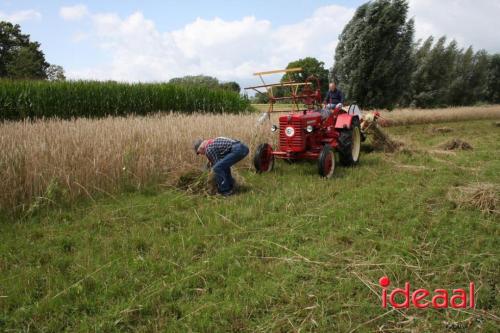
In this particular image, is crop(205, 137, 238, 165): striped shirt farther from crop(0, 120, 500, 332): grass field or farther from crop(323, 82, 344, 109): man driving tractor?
crop(323, 82, 344, 109): man driving tractor

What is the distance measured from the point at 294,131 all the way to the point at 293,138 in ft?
0.49

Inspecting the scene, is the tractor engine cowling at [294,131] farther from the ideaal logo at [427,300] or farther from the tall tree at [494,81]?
the tall tree at [494,81]

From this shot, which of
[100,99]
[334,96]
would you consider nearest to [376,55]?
[334,96]

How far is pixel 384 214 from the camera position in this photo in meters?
5.11

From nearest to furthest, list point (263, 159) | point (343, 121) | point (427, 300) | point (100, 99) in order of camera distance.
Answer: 1. point (427, 300)
2. point (263, 159)
3. point (343, 121)
4. point (100, 99)

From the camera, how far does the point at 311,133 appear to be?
25.5ft

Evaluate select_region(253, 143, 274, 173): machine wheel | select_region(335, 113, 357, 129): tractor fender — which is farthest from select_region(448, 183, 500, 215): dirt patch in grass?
select_region(253, 143, 274, 173): machine wheel

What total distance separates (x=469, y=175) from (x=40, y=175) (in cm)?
750

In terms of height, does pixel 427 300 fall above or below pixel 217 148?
below

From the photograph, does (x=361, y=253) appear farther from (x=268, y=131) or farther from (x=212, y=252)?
(x=268, y=131)

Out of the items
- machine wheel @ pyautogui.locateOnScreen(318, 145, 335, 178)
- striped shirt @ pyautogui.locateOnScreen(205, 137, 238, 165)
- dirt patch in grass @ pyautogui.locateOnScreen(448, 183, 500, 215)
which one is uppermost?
striped shirt @ pyautogui.locateOnScreen(205, 137, 238, 165)

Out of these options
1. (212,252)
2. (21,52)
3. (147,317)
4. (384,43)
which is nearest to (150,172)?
(212,252)

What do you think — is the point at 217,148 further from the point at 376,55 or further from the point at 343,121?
the point at 376,55

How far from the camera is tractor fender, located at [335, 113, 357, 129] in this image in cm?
824
